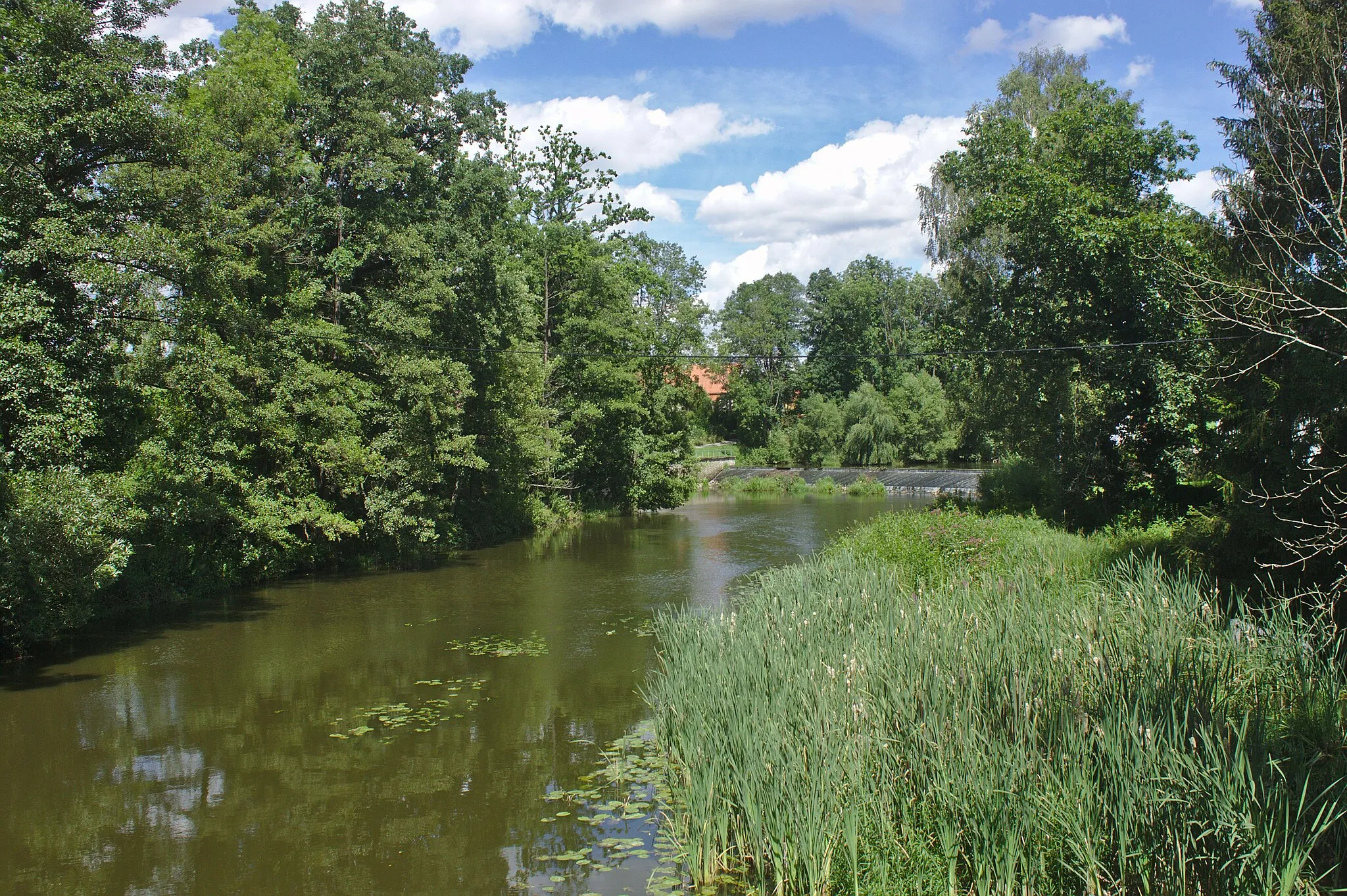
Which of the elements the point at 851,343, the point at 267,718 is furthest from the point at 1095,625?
the point at 851,343

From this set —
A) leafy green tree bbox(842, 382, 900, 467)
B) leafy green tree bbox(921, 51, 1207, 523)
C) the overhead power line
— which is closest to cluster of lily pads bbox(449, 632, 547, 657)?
the overhead power line

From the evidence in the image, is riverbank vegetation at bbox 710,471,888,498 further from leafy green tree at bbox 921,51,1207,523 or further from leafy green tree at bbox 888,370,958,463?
leafy green tree at bbox 921,51,1207,523

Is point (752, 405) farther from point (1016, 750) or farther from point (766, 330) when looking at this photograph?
point (1016, 750)

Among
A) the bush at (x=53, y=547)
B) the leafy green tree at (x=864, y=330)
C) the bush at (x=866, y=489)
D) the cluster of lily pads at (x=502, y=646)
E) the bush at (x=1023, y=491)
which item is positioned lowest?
the bush at (x=866, y=489)

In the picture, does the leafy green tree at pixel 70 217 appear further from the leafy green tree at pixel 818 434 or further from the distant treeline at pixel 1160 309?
the leafy green tree at pixel 818 434

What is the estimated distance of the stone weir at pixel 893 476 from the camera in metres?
41.3

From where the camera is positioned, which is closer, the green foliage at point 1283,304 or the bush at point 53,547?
the green foliage at point 1283,304

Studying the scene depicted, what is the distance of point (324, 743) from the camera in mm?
8969

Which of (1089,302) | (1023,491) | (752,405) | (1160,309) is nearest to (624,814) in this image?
(1160,309)

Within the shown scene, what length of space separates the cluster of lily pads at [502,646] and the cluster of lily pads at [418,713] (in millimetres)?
1574

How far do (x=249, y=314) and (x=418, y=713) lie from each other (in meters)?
9.85

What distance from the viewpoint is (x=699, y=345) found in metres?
36.4

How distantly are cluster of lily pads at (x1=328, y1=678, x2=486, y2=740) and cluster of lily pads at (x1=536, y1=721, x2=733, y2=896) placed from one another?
7.35 feet

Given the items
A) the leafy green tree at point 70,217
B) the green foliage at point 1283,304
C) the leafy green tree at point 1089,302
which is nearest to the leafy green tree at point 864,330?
the leafy green tree at point 1089,302
